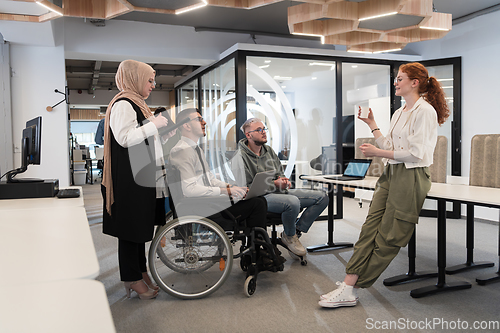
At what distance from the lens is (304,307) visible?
240 centimetres

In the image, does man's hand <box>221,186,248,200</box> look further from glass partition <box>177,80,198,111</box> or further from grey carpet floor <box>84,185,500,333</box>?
glass partition <box>177,80,198,111</box>

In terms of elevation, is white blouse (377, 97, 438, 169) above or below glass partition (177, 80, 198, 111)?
below

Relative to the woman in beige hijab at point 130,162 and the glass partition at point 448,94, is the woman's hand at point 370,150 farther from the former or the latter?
the glass partition at point 448,94

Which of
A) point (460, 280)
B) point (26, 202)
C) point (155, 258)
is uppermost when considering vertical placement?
point (26, 202)

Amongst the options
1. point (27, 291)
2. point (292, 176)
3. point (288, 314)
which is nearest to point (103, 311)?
point (27, 291)

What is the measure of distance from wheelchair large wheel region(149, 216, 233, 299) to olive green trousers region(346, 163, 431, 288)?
85cm

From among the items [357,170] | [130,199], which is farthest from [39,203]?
[357,170]

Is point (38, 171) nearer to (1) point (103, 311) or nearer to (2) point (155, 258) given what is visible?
(2) point (155, 258)

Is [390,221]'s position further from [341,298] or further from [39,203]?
[39,203]

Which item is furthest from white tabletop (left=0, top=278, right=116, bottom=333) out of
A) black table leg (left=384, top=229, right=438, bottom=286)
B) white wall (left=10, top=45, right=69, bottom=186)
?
white wall (left=10, top=45, right=69, bottom=186)

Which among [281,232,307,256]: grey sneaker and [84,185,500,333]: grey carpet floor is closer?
[84,185,500,333]: grey carpet floor

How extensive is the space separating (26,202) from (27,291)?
64.4 inches

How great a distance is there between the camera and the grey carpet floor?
2.14 m

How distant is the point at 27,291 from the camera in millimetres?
793
